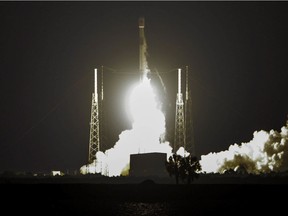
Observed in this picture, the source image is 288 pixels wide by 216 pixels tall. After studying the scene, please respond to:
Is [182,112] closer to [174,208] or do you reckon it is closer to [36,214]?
[174,208]

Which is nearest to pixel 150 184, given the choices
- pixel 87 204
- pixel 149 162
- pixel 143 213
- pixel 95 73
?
pixel 149 162

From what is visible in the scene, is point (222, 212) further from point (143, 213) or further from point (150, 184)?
point (150, 184)

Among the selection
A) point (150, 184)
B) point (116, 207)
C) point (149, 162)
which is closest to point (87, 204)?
point (116, 207)

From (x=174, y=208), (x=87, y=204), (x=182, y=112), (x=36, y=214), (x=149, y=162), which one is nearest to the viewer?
(x=36, y=214)

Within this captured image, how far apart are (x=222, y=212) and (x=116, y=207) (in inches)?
780

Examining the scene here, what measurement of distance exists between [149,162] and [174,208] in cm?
9030

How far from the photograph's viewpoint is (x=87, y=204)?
118 metres

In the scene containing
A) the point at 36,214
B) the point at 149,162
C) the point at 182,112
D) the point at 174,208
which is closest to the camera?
the point at 36,214

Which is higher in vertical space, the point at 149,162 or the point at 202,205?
the point at 149,162

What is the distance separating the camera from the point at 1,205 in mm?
112750

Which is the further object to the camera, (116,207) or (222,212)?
(116,207)

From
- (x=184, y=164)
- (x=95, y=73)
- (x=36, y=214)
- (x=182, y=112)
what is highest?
(x=95, y=73)

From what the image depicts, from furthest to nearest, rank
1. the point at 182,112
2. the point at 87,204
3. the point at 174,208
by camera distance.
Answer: the point at 182,112, the point at 87,204, the point at 174,208

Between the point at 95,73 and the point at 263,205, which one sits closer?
the point at 263,205
